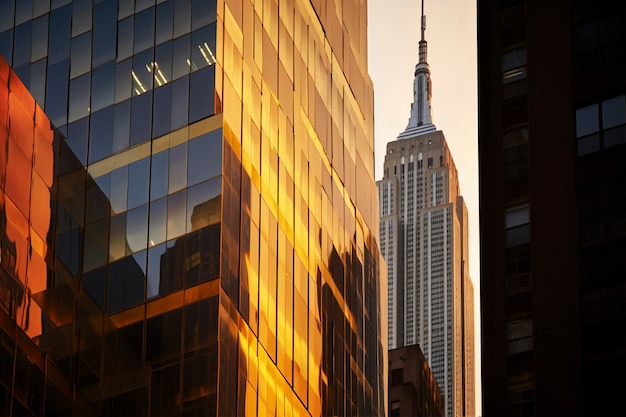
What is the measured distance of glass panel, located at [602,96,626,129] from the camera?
52844 mm

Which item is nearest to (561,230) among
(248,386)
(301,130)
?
(248,386)

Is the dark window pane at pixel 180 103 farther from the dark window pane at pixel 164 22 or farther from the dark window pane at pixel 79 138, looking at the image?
the dark window pane at pixel 79 138

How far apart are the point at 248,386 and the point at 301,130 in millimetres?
19776

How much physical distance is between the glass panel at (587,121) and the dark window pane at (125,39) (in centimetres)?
2774

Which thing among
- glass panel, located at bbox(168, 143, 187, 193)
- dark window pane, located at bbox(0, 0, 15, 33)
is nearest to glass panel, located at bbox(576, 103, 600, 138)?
glass panel, located at bbox(168, 143, 187, 193)

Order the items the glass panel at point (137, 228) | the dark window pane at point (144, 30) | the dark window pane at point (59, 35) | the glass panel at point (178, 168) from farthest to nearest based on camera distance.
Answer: the dark window pane at point (59, 35) < the dark window pane at point (144, 30) < the glass panel at point (178, 168) < the glass panel at point (137, 228)

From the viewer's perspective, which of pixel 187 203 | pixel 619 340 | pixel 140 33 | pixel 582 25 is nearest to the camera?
pixel 619 340

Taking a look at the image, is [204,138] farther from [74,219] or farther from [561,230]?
[561,230]

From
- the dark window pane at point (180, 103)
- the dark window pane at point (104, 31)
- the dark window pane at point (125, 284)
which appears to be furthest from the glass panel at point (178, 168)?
the dark window pane at point (104, 31)

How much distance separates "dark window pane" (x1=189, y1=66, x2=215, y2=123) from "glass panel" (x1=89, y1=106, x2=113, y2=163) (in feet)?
16.7

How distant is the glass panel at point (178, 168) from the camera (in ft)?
226

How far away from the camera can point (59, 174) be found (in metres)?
71.9

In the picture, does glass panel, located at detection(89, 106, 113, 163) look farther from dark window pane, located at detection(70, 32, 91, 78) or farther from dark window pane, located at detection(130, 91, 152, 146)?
dark window pane, located at detection(70, 32, 91, 78)

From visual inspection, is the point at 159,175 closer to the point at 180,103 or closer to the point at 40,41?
the point at 180,103
